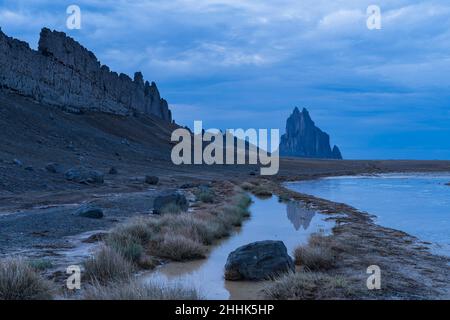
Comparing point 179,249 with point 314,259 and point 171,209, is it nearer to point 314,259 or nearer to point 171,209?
point 314,259

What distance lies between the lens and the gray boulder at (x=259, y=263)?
34.1 ft

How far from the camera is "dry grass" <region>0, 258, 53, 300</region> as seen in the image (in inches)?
300

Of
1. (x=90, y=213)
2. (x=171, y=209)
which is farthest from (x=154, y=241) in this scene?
(x=171, y=209)

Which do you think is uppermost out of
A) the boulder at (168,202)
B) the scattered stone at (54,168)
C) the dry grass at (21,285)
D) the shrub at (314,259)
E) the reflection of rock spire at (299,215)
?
the scattered stone at (54,168)

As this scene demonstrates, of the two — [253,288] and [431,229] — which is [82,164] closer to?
[431,229]

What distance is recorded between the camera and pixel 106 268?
31.4 feet

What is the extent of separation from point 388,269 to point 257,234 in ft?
22.3

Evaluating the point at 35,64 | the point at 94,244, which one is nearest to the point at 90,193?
the point at 94,244

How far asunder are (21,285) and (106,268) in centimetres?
203

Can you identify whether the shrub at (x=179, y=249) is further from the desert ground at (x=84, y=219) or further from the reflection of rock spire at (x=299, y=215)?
the reflection of rock spire at (x=299, y=215)

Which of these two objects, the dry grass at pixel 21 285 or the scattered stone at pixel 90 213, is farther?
the scattered stone at pixel 90 213

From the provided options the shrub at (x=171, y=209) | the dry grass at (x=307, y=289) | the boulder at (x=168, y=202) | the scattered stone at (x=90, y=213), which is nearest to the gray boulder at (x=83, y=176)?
the boulder at (x=168, y=202)

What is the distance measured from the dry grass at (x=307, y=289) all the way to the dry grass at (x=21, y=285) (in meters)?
3.54

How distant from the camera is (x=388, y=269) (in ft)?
37.9
